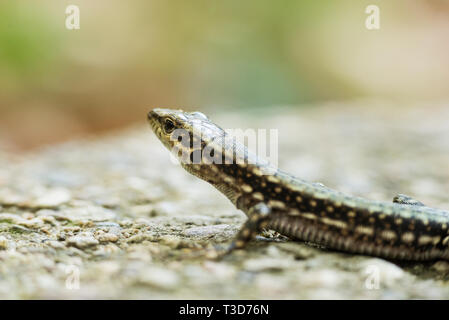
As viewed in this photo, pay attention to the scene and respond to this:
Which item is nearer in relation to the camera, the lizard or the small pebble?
the lizard

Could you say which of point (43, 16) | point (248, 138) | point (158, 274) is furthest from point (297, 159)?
point (43, 16)

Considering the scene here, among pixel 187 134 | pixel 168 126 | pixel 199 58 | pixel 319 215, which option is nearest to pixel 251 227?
pixel 319 215

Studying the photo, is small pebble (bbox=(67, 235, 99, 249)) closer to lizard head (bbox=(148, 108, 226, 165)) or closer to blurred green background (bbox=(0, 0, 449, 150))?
lizard head (bbox=(148, 108, 226, 165))

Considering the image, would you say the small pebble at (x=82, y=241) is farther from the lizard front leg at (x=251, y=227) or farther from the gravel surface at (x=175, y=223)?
the lizard front leg at (x=251, y=227)

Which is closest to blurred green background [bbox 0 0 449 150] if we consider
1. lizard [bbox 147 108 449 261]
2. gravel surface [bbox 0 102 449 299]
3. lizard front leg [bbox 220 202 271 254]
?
gravel surface [bbox 0 102 449 299]
